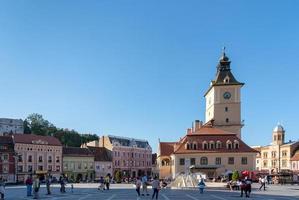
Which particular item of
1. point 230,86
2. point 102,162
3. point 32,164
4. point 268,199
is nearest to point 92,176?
point 102,162

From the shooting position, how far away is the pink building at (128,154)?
4636 inches

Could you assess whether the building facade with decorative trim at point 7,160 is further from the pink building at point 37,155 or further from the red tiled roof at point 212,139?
the red tiled roof at point 212,139

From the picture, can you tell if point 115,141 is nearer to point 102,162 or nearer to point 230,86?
point 102,162

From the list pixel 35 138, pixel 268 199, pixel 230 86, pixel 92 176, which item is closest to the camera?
pixel 268 199

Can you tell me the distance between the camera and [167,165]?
10131cm

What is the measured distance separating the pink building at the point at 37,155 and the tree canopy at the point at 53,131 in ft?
86.2

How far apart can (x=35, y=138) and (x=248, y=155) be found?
A: 44.7m

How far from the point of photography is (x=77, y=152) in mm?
A: 111438

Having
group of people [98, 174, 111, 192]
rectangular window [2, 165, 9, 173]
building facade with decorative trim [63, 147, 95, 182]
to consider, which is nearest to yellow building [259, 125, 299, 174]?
building facade with decorative trim [63, 147, 95, 182]

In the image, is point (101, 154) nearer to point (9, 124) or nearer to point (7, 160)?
point (7, 160)

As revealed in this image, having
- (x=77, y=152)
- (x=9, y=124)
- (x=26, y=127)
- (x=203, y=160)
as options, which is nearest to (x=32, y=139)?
(x=77, y=152)

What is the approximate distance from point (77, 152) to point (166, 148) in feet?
67.1

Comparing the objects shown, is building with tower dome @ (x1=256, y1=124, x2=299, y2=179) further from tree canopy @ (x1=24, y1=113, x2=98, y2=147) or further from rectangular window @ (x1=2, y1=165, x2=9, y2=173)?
rectangular window @ (x1=2, y1=165, x2=9, y2=173)

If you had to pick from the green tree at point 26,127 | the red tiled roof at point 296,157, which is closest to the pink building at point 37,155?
the green tree at point 26,127
